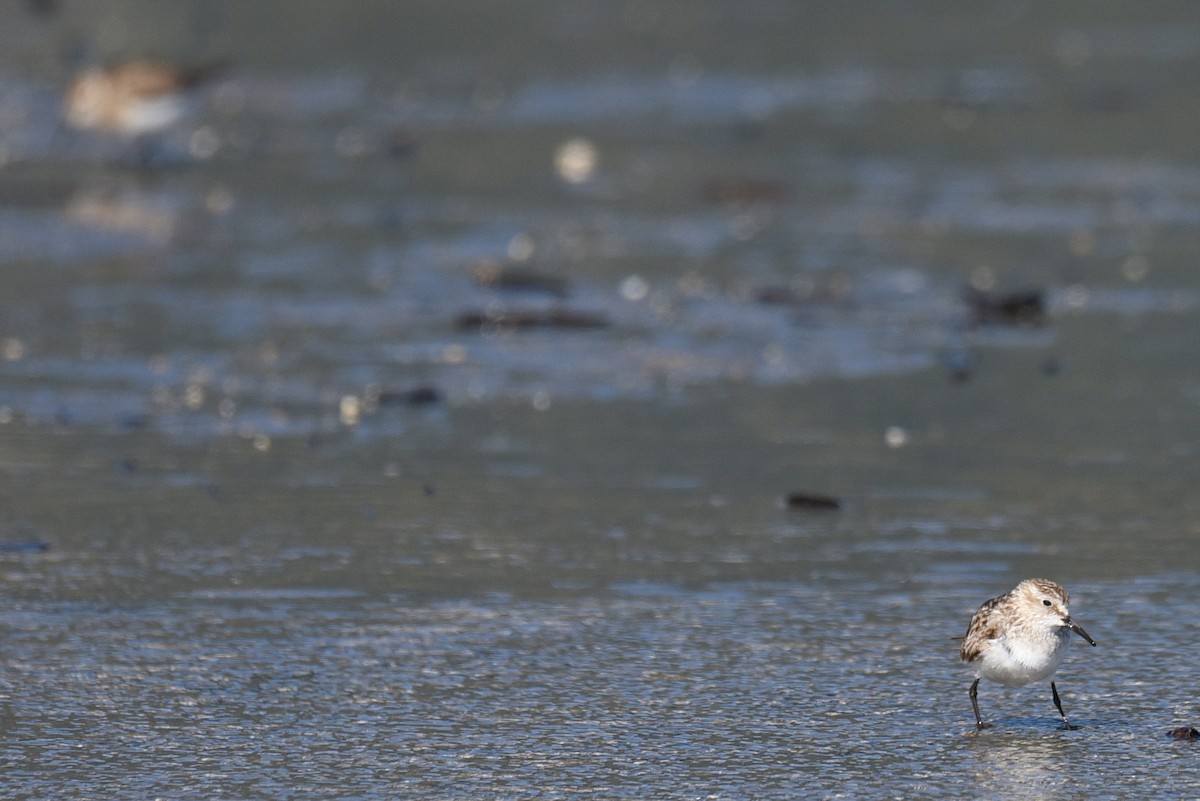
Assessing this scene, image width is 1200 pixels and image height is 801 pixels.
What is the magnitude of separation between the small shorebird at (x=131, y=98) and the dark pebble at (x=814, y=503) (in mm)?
9700

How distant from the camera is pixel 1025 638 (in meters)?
4.98

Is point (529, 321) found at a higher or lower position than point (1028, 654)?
higher

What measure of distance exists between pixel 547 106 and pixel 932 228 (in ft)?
20.5

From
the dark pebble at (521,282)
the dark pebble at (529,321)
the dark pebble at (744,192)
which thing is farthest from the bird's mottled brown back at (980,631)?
the dark pebble at (744,192)

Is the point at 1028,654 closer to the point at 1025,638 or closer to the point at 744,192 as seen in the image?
the point at 1025,638

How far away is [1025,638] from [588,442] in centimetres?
321

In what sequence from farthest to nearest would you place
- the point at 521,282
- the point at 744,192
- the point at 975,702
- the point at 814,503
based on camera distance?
the point at 744,192, the point at 521,282, the point at 814,503, the point at 975,702

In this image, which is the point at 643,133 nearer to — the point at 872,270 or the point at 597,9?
the point at 872,270

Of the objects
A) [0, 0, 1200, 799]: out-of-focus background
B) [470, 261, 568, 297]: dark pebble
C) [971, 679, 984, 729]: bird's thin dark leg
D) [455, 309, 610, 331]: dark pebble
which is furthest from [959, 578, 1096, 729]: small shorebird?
[470, 261, 568, 297]: dark pebble

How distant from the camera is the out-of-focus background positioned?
5008mm

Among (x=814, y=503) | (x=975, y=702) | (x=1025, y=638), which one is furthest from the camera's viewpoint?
(x=814, y=503)

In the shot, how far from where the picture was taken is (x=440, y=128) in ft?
56.3

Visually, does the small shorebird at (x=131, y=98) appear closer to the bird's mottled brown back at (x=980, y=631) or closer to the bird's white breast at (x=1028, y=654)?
the bird's mottled brown back at (x=980, y=631)

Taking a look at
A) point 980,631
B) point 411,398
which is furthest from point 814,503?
Answer: point 411,398
